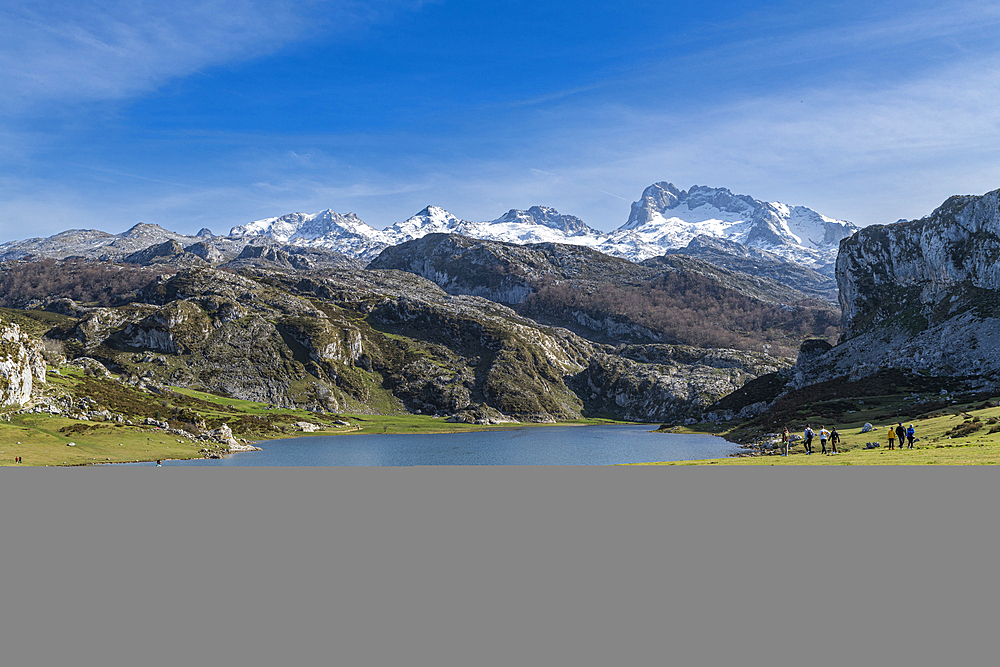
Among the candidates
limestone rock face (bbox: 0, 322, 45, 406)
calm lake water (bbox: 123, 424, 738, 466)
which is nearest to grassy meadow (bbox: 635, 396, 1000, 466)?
calm lake water (bbox: 123, 424, 738, 466)

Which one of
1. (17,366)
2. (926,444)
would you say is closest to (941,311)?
(926,444)

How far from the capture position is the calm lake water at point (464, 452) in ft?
390

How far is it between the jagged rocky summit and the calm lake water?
50088mm

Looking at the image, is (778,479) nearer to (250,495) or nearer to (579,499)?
(579,499)

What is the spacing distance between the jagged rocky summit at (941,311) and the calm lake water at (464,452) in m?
50.1

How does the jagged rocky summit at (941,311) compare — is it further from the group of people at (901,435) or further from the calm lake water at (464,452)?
the group of people at (901,435)

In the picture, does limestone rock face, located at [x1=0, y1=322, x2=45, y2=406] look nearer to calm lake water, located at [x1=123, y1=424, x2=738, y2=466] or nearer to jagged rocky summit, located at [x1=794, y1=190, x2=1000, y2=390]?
calm lake water, located at [x1=123, y1=424, x2=738, y2=466]

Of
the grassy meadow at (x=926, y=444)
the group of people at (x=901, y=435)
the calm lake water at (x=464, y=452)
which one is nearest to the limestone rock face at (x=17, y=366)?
the calm lake water at (x=464, y=452)

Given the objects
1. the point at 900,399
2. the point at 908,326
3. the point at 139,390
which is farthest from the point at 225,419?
the point at 908,326

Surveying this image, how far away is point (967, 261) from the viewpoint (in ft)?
547

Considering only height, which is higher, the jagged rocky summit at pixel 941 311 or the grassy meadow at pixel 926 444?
the jagged rocky summit at pixel 941 311

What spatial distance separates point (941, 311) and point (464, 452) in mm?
134252

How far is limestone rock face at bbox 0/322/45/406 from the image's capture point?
112750mm

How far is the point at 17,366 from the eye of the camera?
116 meters
